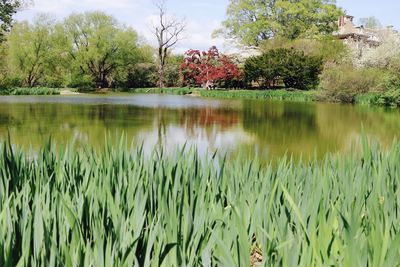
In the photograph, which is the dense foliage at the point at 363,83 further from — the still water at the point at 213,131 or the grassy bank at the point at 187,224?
the grassy bank at the point at 187,224

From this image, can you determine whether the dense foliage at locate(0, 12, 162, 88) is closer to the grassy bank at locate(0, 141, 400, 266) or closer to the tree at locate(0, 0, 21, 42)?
the tree at locate(0, 0, 21, 42)

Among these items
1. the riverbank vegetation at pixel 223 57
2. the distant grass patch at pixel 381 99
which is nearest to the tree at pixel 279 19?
the riverbank vegetation at pixel 223 57

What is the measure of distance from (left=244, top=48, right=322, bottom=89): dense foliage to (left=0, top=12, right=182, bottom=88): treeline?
9.53 m

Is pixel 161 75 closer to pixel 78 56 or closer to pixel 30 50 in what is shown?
pixel 78 56

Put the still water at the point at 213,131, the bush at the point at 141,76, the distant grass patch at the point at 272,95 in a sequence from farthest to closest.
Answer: the bush at the point at 141,76 < the distant grass patch at the point at 272,95 < the still water at the point at 213,131

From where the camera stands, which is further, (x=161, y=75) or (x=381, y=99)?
(x=161, y=75)

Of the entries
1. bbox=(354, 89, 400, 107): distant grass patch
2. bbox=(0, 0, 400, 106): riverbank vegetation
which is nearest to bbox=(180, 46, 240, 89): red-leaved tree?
bbox=(0, 0, 400, 106): riverbank vegetation

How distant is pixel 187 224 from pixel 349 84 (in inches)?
814

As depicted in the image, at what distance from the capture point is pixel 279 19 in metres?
39.3

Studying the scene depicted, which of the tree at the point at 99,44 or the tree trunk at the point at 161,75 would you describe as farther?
the tree trunk at the point at 161,75

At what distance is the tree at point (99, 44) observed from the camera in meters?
35.6

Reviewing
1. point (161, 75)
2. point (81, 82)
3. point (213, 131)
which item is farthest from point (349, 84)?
point (81, 82)

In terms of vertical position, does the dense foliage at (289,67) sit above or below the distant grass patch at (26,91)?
above

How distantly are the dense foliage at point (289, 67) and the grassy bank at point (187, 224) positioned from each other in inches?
976
